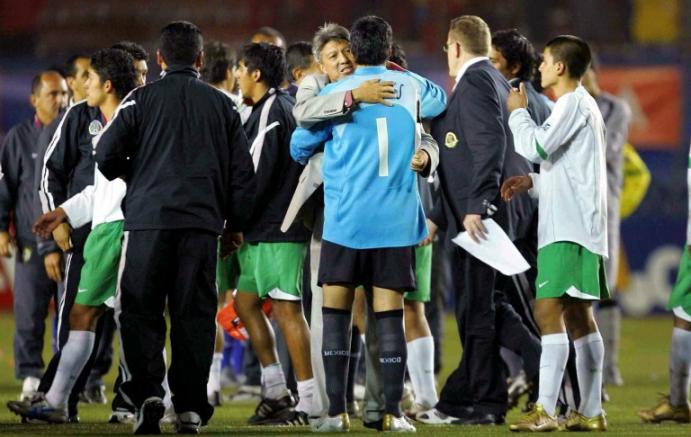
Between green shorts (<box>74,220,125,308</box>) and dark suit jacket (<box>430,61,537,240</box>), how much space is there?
76.8 inches

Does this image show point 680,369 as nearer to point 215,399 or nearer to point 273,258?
point 273,258

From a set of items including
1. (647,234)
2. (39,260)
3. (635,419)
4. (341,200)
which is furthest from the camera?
(647,234)

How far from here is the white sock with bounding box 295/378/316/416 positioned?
9000 mm

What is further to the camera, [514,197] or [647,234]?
[647,234]

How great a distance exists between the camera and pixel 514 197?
9.20m

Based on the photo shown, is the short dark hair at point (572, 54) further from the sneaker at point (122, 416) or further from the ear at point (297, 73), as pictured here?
the sneaker at point (122, 416)

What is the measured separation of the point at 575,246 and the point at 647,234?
12102 mm

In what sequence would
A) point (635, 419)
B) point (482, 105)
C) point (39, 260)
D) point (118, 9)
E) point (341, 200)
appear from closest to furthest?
point (341, 200), point (482, 105), point (635, 419), point (39, 260), point (118, 9)

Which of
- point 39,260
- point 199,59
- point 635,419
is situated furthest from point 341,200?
point 39,260

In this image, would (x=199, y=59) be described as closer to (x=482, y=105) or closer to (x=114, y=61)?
(x=114, y=61)

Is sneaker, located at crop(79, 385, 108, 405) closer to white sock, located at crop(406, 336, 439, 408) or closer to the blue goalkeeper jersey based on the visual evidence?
white sock, located at crop(406, 336, 439, 408)

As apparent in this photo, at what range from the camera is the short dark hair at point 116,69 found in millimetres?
8859

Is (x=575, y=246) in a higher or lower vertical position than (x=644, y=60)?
lower

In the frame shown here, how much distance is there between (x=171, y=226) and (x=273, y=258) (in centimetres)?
132
